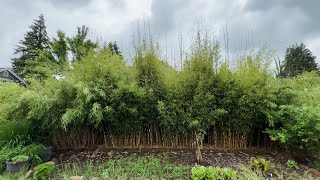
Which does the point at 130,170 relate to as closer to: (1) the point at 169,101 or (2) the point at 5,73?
(1) the point at 169,101

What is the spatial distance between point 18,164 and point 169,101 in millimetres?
2239

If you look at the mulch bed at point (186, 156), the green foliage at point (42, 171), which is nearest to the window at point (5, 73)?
the mulch bed at point (186, 156)

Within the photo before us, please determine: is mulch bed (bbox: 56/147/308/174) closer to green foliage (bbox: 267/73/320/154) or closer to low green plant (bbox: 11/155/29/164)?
green foliage (bbox: 267/73/320/154)

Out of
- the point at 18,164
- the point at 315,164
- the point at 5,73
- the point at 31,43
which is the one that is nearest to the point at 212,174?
the point at 315,164

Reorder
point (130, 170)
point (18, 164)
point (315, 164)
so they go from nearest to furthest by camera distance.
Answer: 1. point (130, 170)
2. point (18, 164)
3. point (315, 164)

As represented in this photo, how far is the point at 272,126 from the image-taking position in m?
3.15

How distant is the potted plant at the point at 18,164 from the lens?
260 cm

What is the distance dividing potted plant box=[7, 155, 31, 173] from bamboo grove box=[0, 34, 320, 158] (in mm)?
612

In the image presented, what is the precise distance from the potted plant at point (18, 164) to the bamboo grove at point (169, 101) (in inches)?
24.1

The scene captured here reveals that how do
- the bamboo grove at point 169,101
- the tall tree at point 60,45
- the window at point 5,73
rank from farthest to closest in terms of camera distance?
1. the window at point 5,73
2. the tall tree at point 60,45
3. the bamboo grove at point 169,101

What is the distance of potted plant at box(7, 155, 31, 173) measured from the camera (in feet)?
8.54

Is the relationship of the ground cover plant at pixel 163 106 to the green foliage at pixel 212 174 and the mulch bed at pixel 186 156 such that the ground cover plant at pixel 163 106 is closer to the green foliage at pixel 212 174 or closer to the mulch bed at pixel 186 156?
the mulch bed at pixel 186 156

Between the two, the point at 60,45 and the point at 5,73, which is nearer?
the point at 60,45

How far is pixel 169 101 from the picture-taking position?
3104mm
